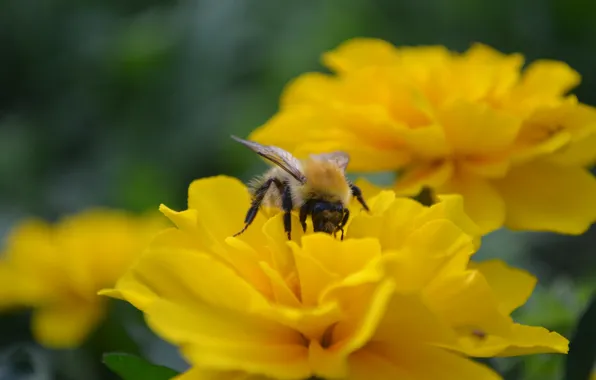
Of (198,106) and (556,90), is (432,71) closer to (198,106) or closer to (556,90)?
(556,90)

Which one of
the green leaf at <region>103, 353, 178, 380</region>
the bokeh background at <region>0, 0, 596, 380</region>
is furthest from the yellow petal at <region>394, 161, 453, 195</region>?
the bokeh background at <region>0, 0, 596, 380</region>

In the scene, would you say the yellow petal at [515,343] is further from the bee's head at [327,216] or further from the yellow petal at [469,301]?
the bee's head at [327,216]

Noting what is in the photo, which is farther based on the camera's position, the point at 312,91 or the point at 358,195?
the point at 312,91

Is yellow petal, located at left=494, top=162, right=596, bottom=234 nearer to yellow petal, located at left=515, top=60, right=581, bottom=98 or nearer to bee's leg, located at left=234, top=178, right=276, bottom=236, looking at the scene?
yellow petal, located at left=515, top=60, right=581, bottom=98

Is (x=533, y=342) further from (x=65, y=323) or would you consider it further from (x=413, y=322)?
(x=65, y=323)

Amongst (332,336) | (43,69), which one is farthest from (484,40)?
(332,336)

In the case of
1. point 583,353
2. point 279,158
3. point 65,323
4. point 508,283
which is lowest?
point 65,323

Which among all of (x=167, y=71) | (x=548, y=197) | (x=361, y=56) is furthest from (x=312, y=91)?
(x=167, y=71)

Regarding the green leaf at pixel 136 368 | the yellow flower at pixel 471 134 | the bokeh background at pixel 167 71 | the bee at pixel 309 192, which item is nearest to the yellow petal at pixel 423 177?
the yellow flower at pixel 471 134
